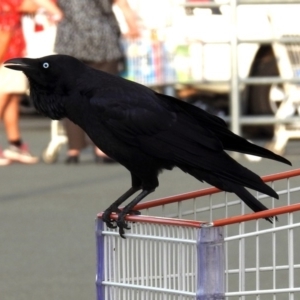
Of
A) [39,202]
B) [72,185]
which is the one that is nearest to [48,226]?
[39,202]

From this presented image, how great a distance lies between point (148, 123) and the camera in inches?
155

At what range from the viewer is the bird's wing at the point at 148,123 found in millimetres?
3721

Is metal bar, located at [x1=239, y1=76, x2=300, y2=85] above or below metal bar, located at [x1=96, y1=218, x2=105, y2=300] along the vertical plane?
above

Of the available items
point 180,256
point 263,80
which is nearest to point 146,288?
point 180,256

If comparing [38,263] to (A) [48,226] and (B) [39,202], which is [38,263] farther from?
(B) [39,202]

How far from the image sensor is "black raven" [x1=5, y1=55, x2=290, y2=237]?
3.62 meters

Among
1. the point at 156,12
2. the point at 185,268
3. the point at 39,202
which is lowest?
the point at 185,268

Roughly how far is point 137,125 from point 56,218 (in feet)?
13.8

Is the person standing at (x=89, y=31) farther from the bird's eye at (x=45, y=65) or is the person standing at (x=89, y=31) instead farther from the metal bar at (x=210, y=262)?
the metal bar at (x=210, y=262)

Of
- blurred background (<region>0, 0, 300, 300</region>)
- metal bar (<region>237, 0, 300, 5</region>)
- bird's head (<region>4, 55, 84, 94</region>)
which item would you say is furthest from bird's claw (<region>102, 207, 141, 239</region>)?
metal bar (<region>237, 0, 300, 5</region>)

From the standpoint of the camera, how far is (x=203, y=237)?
3.33m

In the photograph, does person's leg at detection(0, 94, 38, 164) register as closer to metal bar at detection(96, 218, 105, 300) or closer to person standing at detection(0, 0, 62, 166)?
person standing at detection(0, 0, 62, 166)

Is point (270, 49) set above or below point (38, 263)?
above

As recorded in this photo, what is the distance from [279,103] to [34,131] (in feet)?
13.2
